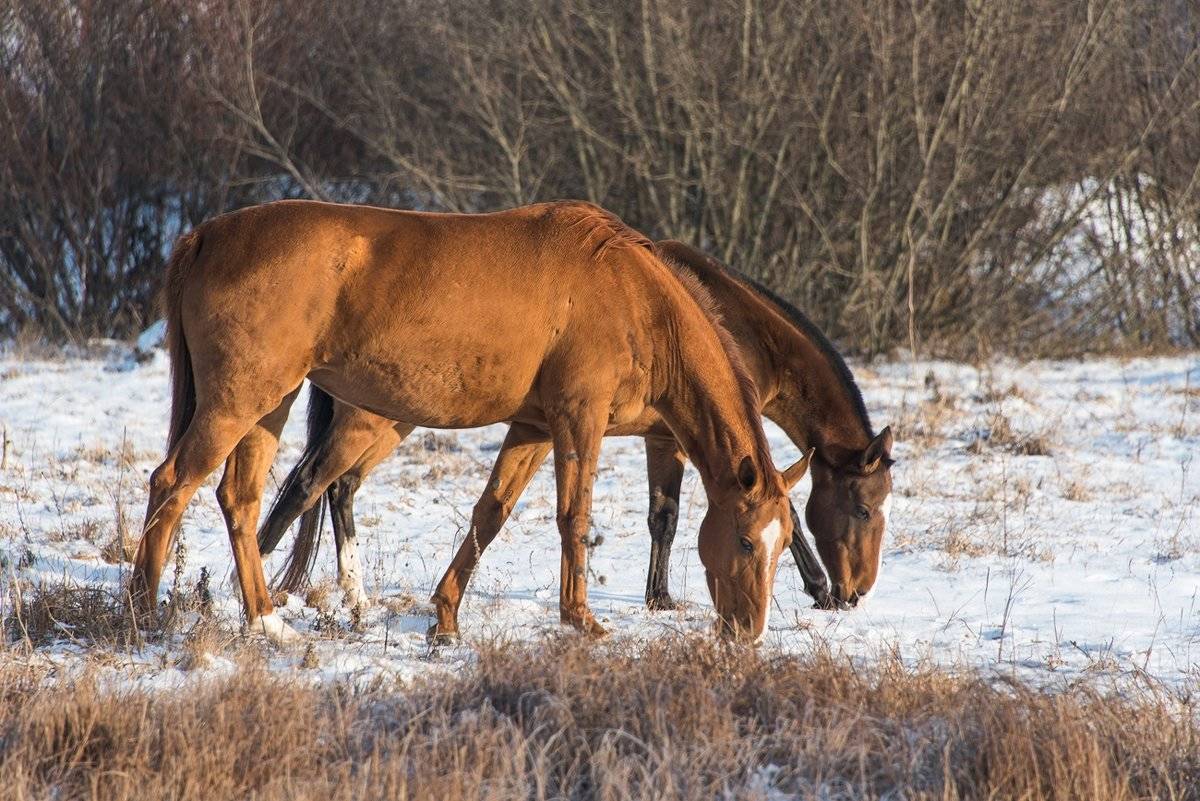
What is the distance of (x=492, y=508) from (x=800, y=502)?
2893mm

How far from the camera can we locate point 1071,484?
8.00 metres

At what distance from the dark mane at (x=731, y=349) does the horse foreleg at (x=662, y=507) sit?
0.87m

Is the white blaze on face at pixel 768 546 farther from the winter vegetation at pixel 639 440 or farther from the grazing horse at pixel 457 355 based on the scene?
the winter vegetation at pixel 639 440

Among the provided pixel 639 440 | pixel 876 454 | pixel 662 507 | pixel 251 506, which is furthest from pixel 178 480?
pixel 639 440

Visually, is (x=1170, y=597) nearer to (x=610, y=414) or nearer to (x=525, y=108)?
(x=610, y=414)

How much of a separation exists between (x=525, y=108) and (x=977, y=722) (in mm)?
10959

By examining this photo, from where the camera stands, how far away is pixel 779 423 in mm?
6699

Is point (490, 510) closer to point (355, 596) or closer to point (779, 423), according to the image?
point (355, 596)

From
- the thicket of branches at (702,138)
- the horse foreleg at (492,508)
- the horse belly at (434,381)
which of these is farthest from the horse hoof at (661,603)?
the thicket of branches at (702,138)

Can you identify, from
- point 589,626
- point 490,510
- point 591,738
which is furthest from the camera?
point 490,510

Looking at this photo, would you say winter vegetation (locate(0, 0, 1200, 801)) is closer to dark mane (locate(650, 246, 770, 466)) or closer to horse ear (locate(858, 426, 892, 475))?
horse ear (locate(858, 426, 892, 475))

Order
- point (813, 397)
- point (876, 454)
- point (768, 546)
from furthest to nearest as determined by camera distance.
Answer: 1. point (813, 397)
2. point (876, 454)
3. point (768, 546)

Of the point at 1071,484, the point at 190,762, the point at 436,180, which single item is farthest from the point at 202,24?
the point at 190,762

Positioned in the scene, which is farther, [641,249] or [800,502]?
[800,502]
